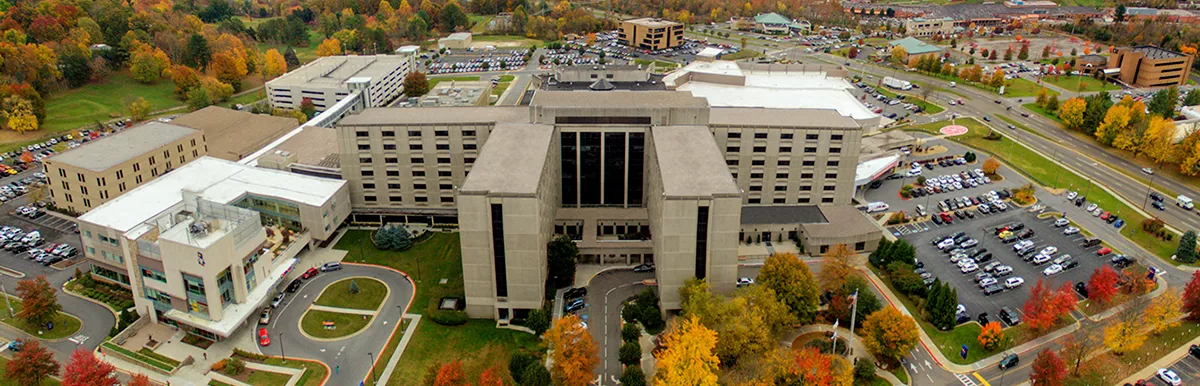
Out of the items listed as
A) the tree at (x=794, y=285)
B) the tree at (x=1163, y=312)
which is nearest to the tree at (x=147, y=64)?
the tree at (x=794, y=285)

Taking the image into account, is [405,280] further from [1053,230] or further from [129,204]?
[1053,230]

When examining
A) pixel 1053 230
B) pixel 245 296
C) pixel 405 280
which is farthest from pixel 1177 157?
pixel 245 296

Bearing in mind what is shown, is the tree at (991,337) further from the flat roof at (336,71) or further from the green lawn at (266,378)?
the flat roof at (336,71)

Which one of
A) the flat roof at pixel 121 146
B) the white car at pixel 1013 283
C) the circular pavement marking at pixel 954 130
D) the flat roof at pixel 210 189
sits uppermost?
the flat roof at pixel 121 146

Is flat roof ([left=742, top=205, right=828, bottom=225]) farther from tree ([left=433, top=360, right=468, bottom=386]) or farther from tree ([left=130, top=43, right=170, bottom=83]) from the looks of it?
tree ([left=130, top=43, right=170, bottom=83])

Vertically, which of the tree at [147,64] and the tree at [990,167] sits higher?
the tree at [147,64]

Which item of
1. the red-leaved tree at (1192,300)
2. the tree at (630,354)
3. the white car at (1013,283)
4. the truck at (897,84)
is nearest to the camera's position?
the tree at (630,354)
